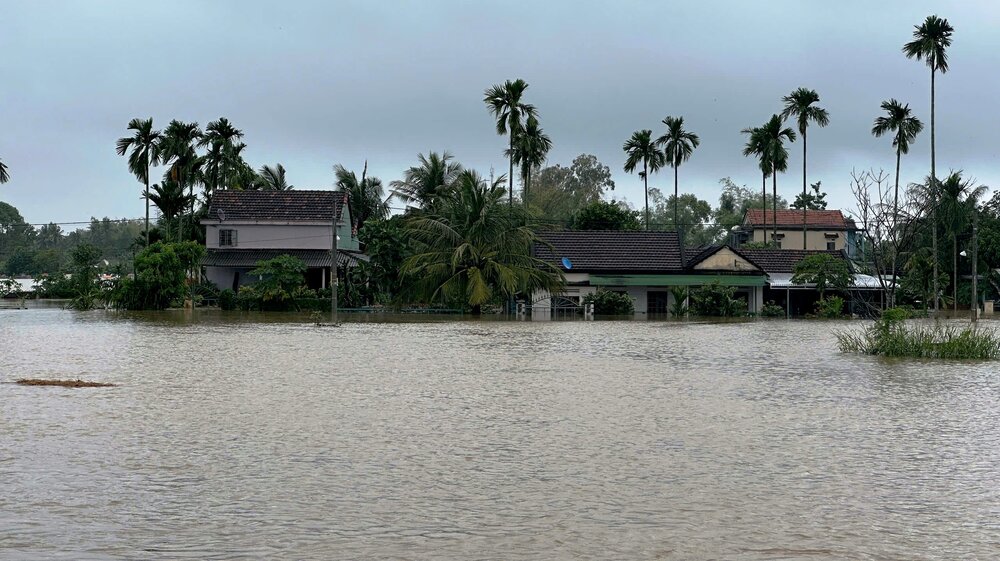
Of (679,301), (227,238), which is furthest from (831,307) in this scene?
(227,238)

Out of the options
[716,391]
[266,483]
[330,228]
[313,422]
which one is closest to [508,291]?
[330,228]

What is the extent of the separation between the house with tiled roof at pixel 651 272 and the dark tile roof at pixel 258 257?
434 inches

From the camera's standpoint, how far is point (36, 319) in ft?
135

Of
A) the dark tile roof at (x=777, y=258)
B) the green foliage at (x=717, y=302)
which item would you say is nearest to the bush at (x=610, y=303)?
the green foliage at (x=717, y=302)

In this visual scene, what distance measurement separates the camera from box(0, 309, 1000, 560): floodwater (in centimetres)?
782

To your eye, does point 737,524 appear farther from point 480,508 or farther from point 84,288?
point 84,288

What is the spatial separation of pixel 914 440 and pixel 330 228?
49.7m

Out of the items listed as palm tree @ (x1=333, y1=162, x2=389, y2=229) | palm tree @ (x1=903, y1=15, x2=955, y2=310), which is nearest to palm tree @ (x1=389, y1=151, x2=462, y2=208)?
palm tree @ (x1=333, y1=162, x2=389, y2=229)

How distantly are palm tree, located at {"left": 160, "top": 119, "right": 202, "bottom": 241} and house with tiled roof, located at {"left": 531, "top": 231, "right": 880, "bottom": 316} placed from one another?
72.8ft

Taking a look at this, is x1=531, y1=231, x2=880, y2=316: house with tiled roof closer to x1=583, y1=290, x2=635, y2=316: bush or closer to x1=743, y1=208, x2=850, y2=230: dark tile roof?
x1=583, y1=290, x2=635, y2=316: bush

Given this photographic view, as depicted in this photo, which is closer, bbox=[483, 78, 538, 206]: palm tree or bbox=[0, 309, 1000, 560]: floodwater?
bbox=[0, 309, 1000, 560]: floodwater

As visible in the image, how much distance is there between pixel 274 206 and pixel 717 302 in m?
24.9

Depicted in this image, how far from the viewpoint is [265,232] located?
5956cm

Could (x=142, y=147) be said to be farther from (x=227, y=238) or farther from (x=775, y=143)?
(x=775, y=143)
